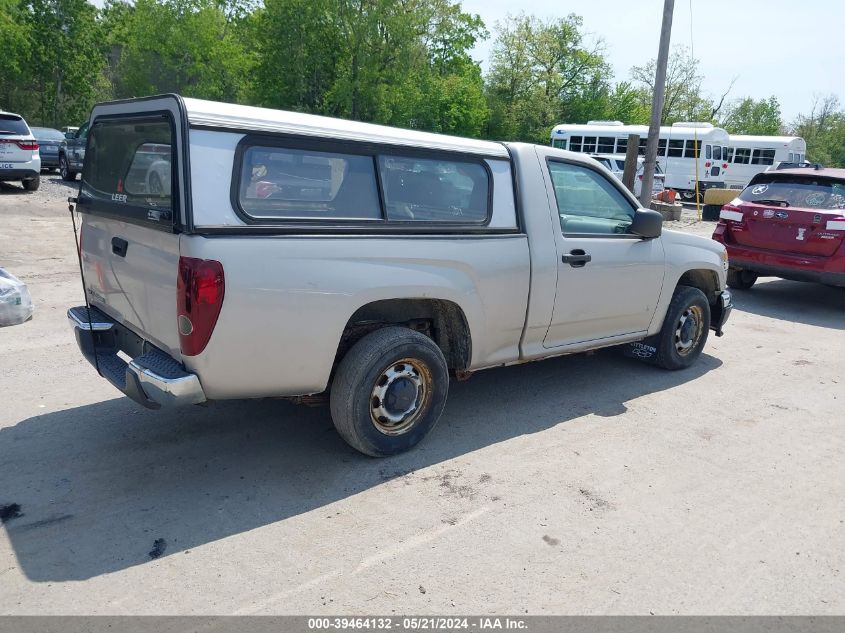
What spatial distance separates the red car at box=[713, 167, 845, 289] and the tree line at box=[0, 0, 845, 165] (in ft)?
95.4

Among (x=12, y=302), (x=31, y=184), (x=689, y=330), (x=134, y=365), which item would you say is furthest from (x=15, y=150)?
(x=689, y=330)

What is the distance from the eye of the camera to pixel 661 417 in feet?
17.1

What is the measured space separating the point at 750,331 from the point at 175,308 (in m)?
6.86

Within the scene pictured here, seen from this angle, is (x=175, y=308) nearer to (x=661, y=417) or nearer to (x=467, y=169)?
(x=467, y=169)

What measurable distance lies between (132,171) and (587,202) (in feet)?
10.5

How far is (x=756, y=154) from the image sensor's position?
1277 inches

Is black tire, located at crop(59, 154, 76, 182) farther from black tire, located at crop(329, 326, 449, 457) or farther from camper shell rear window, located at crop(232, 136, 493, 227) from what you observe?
black tire, located at crop(329, 326, 449, 457)

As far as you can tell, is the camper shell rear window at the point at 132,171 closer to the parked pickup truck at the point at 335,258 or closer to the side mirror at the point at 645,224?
the parked pickup truck at the point at 335,258

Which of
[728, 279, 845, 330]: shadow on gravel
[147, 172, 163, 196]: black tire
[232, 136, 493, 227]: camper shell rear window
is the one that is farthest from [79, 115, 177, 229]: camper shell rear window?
[728, 279, 845, 330]: shadow on gravel

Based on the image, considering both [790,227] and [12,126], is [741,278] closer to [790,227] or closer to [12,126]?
[790,227]

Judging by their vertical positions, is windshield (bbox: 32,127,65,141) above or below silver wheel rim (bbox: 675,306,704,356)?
above

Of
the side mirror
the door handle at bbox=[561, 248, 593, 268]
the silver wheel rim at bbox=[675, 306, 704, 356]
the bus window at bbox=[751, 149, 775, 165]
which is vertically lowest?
the silver wheel rim at bbox=[675, 306, 704, 356]

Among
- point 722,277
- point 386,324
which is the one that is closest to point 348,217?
point 386,324

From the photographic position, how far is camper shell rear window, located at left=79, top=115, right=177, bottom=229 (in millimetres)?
3516
